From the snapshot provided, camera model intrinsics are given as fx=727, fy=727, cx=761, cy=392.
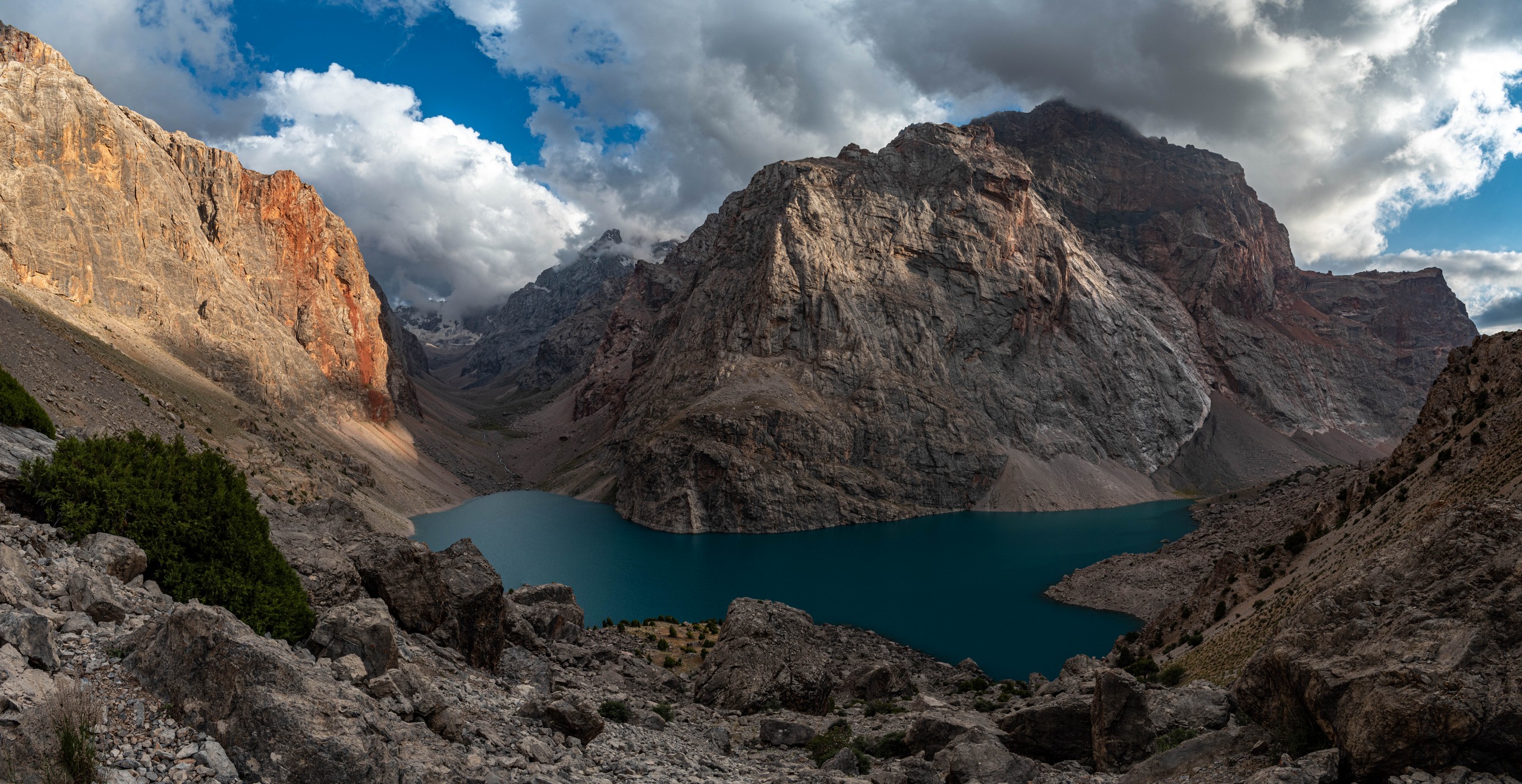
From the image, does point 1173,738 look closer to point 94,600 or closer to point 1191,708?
point 1191,708

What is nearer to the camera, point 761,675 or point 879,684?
point 761,675

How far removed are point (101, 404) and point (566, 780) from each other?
6889 centimetres

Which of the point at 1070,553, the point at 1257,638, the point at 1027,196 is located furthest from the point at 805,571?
the point at 1027,196

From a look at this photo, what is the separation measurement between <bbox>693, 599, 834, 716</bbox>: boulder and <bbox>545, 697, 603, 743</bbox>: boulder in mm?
12156

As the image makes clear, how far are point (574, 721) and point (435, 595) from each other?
8174mm

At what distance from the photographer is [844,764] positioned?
19.9m

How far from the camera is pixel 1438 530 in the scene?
49.3 feet

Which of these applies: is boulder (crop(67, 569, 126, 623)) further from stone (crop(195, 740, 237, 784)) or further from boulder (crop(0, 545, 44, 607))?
stone (crop(195, 740, 237, 784))

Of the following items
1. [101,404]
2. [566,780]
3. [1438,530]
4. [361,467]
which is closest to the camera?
[566,780]

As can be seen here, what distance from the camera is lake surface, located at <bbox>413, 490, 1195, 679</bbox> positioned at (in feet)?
196

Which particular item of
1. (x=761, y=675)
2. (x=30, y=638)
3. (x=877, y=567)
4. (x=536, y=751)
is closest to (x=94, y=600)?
(x=30, y=638)

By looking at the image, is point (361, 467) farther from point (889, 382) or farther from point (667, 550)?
point (889, 382)

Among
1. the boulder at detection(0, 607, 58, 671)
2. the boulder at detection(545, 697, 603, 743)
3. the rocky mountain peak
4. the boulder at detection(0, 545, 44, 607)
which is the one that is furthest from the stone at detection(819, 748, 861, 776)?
the rocky mountain peak

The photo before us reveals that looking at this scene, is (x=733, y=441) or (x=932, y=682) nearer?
(x=932, y=682)
